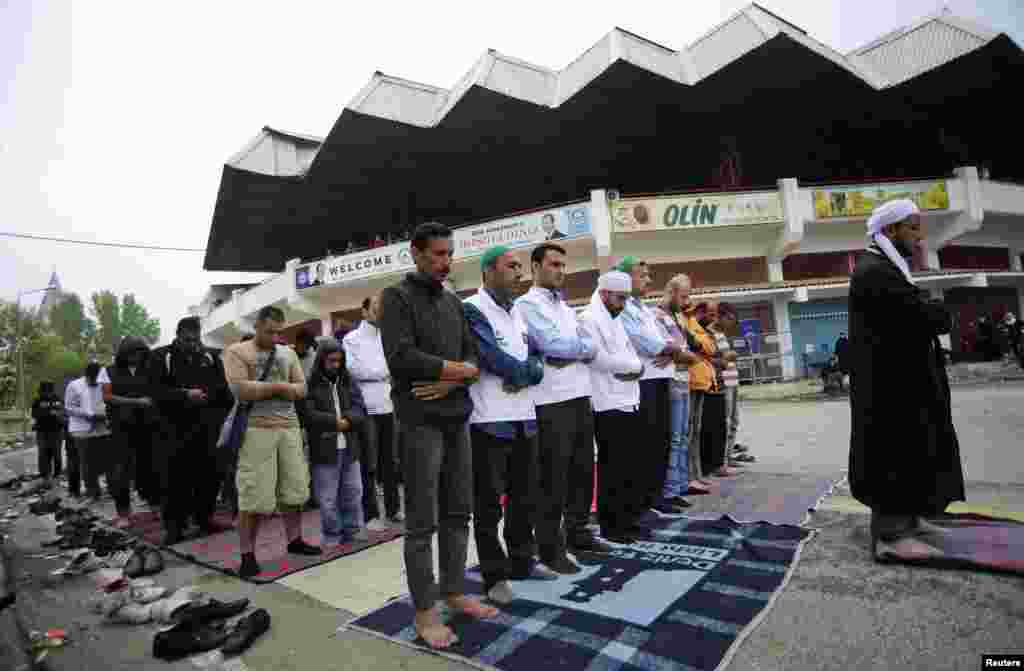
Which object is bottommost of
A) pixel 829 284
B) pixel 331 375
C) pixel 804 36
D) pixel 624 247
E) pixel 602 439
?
pixel 602 439

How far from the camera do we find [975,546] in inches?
96.7

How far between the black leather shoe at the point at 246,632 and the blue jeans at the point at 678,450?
2.93 m

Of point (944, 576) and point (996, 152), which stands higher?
point (996, 152)

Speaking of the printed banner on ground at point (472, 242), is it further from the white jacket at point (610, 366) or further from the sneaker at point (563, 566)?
the sneaker at point (563, 566)

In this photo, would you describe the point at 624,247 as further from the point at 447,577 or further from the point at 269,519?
the point at 447,577

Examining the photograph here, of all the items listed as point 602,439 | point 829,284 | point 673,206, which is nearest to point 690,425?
point 602,439

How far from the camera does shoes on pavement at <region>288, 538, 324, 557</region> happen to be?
357cm

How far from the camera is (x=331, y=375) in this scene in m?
3.81

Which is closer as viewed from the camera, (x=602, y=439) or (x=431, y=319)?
(x=431, y=319)

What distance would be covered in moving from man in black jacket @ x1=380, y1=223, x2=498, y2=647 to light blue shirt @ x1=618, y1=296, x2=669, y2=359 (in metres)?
1.61

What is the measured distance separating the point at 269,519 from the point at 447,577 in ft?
10.9

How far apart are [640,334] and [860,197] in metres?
17.7

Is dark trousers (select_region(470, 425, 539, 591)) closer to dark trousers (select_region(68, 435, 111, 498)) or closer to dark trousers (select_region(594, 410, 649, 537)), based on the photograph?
dark trousers (select_region(594, 410, 649, 537))

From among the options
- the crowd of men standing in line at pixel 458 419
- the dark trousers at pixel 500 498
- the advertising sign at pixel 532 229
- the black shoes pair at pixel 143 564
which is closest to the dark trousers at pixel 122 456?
the crowd of men standing in line at pixel 458 419
